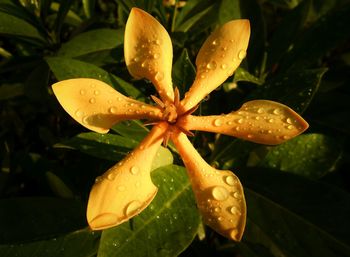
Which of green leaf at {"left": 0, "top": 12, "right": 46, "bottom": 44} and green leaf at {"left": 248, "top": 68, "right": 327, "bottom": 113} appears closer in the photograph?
green leaf at {"left": 248, "top": 68, "right": 327, "bottom": 113}

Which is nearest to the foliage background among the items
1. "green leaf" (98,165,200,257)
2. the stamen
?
"green leaf" (98,165,200,257)

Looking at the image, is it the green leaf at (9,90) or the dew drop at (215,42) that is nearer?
the dew drop at (215,42)

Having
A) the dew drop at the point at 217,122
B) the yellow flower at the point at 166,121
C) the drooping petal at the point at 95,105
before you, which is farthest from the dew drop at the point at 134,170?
the dew drop at the point at 217,122

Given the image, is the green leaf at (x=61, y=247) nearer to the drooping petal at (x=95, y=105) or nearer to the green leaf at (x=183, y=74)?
the drooping petal at (x=95, y=105)

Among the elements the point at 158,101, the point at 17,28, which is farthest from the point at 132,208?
the point at 17,28

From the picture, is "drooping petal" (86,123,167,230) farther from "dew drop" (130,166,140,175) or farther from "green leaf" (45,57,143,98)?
"green leaf" (45,57,143,98)

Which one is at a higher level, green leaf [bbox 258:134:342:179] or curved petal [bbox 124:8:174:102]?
curved petal [bbox 124:8:174:102]

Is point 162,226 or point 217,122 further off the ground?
point 217,122

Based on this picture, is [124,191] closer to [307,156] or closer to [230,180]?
[230,180]
